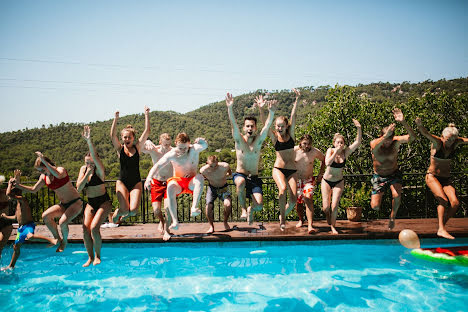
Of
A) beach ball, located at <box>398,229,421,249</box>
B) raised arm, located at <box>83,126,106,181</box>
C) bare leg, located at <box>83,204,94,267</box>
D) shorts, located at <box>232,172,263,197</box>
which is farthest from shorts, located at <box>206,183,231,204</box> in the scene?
beach ball, located at <box>398,229,421,249</box>

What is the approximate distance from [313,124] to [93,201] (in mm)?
13318

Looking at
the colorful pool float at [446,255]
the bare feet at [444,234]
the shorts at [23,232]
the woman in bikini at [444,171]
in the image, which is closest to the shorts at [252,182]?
the colorful pool float at [446,255]

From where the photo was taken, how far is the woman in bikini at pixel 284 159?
23.2 feet

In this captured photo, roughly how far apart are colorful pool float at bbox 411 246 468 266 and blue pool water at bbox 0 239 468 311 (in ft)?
0.76

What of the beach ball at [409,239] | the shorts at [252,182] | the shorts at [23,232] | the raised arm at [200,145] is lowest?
the beach ball at [409,239]

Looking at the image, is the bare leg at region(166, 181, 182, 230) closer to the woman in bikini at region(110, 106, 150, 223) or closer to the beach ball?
the woman in bikini at region(110, 106, 150, 223)

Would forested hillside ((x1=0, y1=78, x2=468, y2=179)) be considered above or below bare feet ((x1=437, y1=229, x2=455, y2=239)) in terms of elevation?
above

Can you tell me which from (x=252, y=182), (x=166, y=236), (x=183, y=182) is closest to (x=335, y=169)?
(x=252, y=182)

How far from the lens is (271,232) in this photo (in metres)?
7.85

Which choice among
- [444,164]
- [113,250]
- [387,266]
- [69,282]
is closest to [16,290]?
[69,282]

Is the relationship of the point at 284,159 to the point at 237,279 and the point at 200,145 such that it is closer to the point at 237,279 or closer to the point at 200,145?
the point at 200,145

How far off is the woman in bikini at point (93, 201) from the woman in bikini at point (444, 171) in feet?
20.5

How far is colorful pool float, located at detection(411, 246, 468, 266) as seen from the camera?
20.7ft

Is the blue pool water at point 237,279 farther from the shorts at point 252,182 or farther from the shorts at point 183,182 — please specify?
the shorts at point 183,182
